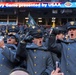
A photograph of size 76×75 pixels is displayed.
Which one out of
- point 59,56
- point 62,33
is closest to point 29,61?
point 59,56

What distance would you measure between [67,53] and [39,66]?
0.46 m

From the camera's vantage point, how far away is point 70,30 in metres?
5.20

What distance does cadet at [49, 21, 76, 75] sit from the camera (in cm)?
499

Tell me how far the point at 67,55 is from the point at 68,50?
0.23ft

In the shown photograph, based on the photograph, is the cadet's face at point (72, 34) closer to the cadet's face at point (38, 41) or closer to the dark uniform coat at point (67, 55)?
the dark uniform coat at point (67, 55)

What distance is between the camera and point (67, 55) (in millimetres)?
5023

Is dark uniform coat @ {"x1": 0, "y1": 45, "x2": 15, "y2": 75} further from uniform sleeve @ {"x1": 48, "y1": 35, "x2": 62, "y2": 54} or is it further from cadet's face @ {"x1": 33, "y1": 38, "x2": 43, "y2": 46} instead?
uniform sleeve @ {"x1": 48, "y1": 35, "x2": 62, "y2": 54}

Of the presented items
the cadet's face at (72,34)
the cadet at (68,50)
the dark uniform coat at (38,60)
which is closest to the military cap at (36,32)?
the dark uniform coat at (38,60)

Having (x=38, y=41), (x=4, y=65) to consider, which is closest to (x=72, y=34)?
(x=38, y=41)

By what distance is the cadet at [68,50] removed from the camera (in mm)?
4992

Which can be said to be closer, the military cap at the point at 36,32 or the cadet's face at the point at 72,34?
the cadet's face at the point at 72,34

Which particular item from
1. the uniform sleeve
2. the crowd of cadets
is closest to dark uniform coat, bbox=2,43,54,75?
the crowd of cadets

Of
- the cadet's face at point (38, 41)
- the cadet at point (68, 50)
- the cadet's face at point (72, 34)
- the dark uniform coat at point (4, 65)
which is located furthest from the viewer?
the dark uniform coat at point (4, 65)

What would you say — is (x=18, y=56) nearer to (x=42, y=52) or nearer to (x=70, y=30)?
(x=42, y=52)
